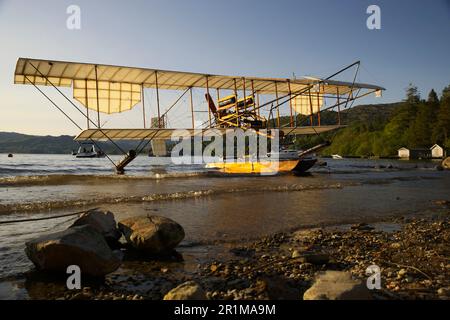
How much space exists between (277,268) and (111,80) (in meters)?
21.9

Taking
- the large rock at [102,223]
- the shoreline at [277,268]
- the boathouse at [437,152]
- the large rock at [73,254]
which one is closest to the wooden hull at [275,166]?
the shoreline at [277,268]

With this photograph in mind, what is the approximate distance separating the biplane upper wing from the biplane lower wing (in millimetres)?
1707

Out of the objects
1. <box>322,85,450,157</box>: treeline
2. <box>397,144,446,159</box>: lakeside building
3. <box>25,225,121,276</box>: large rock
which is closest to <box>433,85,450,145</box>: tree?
<box>322,85,450,157</box>: treeline

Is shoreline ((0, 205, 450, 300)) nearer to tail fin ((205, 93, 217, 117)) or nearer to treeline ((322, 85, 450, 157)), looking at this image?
tail fin ((205, 93, 217, 117))

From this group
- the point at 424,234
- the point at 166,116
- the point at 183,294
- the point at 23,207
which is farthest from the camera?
the point at 166,116

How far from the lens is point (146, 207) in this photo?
12117mm

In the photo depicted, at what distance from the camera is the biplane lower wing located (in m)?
23.2

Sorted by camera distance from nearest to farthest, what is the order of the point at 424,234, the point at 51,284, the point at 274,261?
1. the point at 51,284
2. the point at 274,261
3. the point at 424,234

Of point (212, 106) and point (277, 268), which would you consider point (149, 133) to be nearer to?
point (212, 106)

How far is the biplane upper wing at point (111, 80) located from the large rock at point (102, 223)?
16.0 m

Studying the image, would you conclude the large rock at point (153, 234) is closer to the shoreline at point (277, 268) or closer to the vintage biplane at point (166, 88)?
the shoreline at point (277, 268)

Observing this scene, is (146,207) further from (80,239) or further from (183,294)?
(183,294)
